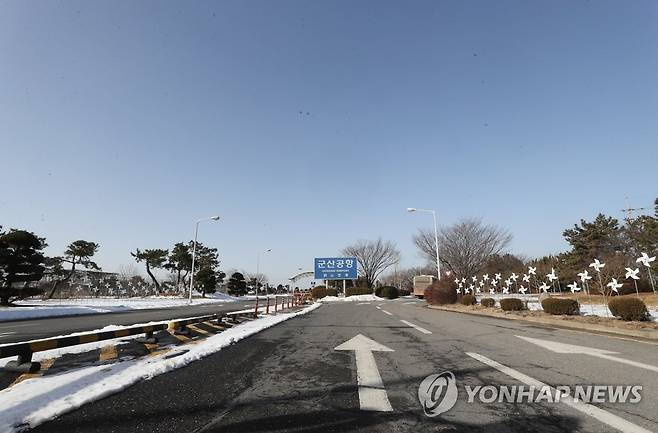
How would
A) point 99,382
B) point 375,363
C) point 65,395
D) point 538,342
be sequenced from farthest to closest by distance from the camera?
point 538,342 < point 375,363 < point 99,382 < point 65,395

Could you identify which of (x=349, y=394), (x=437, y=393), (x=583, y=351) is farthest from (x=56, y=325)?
(x=583, y=351)

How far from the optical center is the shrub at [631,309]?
1125 cm

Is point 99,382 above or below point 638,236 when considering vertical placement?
below

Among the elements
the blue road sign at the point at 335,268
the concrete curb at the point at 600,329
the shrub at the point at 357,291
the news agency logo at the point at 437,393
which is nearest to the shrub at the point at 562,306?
the concrete curb at the point at 600,329

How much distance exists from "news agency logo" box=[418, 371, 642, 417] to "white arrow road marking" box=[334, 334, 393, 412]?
0.41 metres

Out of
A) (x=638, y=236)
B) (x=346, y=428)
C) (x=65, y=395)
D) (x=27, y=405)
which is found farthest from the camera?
(x=638, y=236)

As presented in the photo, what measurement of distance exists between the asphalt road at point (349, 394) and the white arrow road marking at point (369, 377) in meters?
0.07

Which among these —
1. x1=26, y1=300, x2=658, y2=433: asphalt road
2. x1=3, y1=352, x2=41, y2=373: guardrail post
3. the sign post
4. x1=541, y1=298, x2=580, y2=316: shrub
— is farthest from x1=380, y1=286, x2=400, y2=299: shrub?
x1=3, y1=352, x2=41, y2=373: guardrail post

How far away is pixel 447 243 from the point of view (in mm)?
39688

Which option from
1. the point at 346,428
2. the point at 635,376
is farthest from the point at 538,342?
the point at 346,428

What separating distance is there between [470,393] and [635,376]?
8.12 ft

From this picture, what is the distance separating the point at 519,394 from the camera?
12.4 ft

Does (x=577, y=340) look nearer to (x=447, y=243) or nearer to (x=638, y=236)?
(x=447, y=243)

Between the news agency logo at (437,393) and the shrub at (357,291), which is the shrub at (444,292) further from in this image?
the shrub at (357,291)
